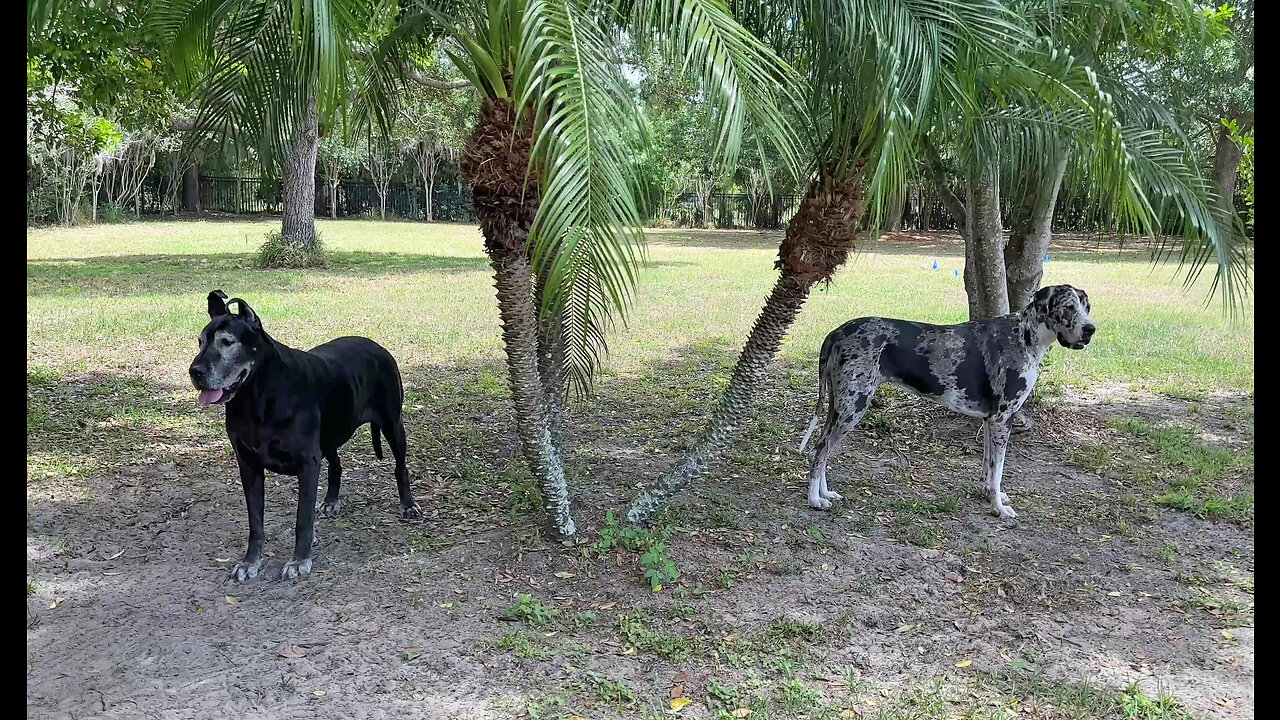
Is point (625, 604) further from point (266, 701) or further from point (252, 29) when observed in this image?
point (252, 29)

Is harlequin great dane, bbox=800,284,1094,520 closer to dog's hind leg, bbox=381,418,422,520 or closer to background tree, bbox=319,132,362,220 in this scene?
dog's hind leg, bbox=381,418,422,520

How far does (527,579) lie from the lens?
4.48 meters

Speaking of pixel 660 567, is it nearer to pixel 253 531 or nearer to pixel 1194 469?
pixel 253 531

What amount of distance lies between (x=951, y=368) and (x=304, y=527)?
367cm

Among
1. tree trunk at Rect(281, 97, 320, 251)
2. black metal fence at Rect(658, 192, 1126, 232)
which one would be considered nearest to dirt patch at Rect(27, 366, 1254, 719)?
tree trunk at Rect(281, 97, 320, 251)

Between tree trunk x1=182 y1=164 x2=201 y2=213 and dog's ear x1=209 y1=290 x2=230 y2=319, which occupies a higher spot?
tree trunk x1=182 y1=164 x2=201 y2=213

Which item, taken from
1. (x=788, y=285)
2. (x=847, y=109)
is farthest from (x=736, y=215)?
(x=847, y=109)

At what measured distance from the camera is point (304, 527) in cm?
436

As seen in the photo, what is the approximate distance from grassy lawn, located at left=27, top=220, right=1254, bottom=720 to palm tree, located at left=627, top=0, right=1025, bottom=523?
3.20ft

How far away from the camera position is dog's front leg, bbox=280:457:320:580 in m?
4.26

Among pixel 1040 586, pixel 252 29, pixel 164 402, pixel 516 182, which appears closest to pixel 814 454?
pixel 1040 586

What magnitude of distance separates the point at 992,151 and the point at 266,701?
15.3ft

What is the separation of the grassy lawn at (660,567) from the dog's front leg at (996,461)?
0.11m

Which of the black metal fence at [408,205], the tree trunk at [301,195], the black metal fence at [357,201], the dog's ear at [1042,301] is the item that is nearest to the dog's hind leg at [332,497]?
the dog's ear at [1042,301]
